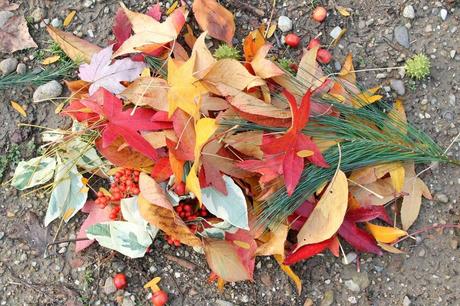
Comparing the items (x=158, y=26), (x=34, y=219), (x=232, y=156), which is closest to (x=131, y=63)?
(x=158, y=26)

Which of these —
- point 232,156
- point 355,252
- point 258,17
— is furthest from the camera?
point 258,17

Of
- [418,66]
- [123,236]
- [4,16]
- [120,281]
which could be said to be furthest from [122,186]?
[418,66]

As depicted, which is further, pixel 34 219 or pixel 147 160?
pixel 34 219

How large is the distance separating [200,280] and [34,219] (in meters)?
0.59

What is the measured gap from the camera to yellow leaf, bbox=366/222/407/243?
205 centimetres

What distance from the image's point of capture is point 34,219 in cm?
217

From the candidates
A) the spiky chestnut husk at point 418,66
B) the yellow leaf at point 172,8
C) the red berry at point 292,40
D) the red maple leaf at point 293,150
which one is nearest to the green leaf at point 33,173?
the yellow leaf at point 172,8

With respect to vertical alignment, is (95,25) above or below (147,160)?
above

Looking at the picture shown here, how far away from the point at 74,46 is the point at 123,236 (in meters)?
0.66

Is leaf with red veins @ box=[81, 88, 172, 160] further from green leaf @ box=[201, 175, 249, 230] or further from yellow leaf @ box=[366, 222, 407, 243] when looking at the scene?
yellow leaf @ box=[366, 222, 407, 243]

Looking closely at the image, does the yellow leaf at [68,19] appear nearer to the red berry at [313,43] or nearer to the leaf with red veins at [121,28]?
the leaf with red veins at [121,28]

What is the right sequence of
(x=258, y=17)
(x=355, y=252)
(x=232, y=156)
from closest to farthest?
(x=232, y=156)
(x=355, y=252)
(x=258, y=17)

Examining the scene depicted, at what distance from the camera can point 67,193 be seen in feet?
6.97

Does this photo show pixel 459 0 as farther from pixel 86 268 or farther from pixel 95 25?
pixel 86 268
